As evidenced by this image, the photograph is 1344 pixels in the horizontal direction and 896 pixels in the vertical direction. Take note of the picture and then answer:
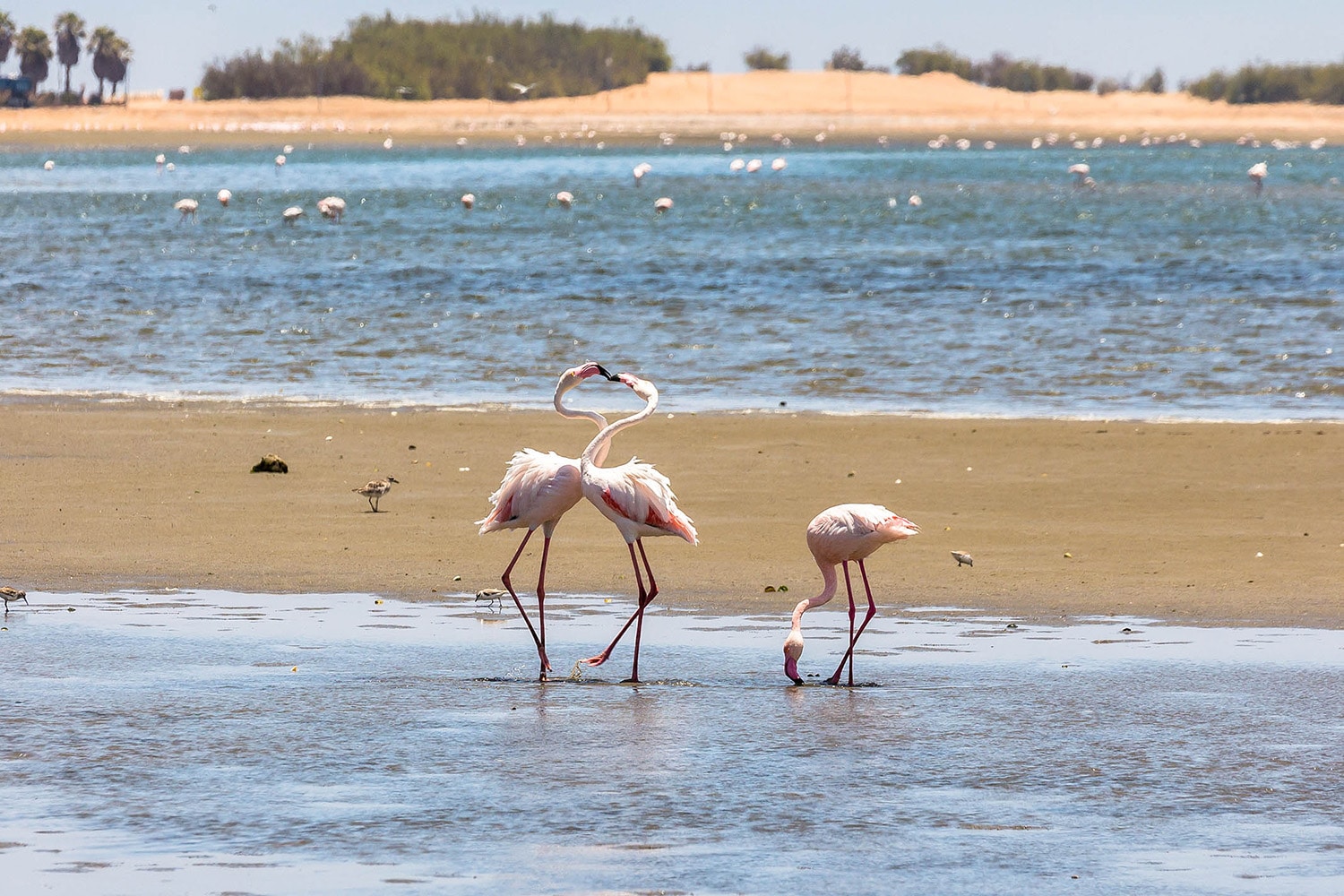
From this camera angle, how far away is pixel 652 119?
17488 cm

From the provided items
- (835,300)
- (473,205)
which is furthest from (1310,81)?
(835,300)

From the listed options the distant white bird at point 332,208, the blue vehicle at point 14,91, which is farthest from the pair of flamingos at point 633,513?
the blue vehicle at point 14,91

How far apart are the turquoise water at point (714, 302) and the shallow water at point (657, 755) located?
851 centimetres

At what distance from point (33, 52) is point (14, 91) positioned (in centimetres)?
613

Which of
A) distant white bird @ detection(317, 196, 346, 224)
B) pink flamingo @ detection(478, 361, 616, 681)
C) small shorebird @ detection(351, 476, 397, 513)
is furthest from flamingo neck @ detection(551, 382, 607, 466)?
distant white bird @ detection(317, 196, 346, 224)

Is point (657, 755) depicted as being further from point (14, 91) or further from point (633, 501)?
point (14, 91)

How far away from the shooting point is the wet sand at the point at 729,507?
9602 millimetres

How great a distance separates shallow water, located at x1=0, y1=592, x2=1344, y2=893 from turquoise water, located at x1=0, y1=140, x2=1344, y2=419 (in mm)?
8509

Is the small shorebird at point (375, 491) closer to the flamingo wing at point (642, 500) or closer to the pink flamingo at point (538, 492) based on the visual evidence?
the pink flamingo at point (538, 492)

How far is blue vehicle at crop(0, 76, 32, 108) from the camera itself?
529 ft

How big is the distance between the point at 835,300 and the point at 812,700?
1992cm

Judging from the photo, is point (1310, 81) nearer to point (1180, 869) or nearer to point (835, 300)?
point (835, 300)

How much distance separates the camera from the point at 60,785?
6.12 meters

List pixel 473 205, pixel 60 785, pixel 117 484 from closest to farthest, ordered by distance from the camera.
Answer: pixel 60 785 → pixel 117 484 → pixel 473 205
